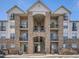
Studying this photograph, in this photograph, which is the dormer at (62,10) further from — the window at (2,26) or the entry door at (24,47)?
the window at (2,26)

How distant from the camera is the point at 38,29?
10984 millimetres

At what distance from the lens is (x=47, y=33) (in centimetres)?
1102

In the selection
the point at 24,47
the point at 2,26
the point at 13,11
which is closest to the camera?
the point at 2,26

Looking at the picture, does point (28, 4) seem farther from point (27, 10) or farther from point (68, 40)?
point (68, 40)

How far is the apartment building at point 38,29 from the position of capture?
1065 centimetres

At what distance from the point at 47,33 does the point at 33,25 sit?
510mm

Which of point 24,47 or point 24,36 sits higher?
point 24,36

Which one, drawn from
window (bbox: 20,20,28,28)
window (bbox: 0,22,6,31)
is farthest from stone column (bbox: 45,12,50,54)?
window (bbox: 0,22,6,31)

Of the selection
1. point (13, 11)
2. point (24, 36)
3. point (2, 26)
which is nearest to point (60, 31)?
point (24, 36)

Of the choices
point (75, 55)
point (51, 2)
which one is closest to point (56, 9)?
point (51, 2)

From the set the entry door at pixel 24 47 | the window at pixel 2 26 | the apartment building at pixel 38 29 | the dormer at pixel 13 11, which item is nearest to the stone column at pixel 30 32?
the apartment building at pixel 38 29

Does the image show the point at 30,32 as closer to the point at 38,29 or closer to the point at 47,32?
the point at 38,29

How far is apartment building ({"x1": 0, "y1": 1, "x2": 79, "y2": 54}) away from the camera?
1065 cm

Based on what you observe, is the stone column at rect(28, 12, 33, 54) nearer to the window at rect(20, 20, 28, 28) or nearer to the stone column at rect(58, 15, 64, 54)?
the window at rect(20, 20, 28, 28)
